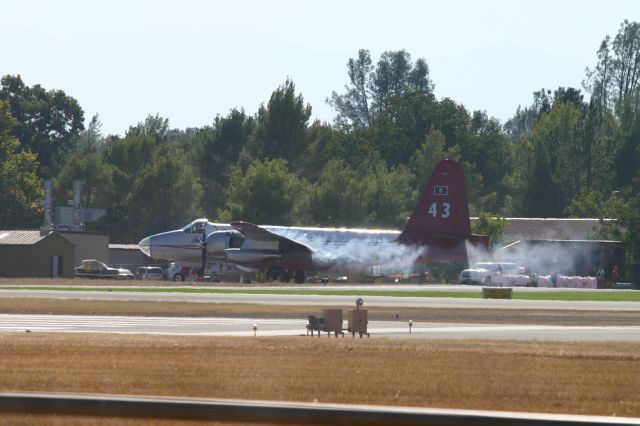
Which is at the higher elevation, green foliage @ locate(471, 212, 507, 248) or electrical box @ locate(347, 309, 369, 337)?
green foliage @ locate(471, 212, 507, 248)

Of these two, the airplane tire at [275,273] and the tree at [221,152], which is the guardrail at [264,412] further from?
the tree at [221,152]

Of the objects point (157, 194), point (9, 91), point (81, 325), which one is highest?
point (9, 91)

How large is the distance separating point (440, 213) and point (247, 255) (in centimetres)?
1399

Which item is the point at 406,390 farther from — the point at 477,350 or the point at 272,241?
the point at 272,241

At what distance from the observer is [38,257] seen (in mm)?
99375

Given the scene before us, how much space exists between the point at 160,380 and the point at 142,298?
3895 cm

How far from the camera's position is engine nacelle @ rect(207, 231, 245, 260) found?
86.2 meters

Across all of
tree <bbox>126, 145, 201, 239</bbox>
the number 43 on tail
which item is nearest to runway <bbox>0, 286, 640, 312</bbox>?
the number 43 on tail

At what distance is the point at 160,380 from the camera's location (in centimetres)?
2023

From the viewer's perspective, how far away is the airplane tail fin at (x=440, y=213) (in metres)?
80.0

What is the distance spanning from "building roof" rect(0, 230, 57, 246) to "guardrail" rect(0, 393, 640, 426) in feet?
304

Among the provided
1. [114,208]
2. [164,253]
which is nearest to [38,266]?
[164,253]

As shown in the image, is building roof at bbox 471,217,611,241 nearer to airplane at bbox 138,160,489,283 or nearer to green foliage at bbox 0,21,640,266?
green foliage at bbox 0,21,640,266

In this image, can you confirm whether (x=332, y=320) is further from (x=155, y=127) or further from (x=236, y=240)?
(x=155, y=127)
